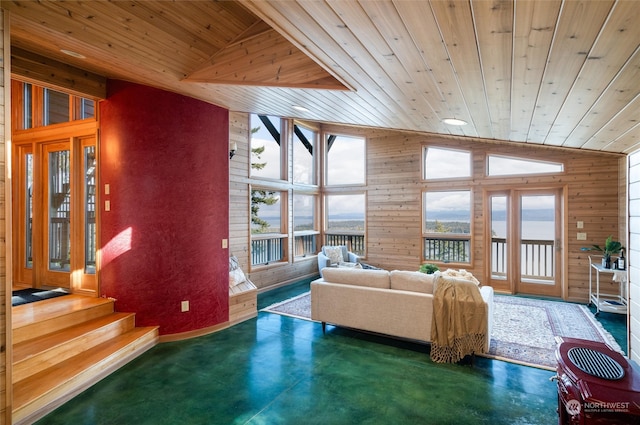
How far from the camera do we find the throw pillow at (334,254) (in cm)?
694

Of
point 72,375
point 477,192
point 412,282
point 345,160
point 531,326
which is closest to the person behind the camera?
point 72,375

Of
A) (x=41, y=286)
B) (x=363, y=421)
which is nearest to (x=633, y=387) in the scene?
(x=363, y=421)

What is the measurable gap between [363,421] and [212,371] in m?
1.57

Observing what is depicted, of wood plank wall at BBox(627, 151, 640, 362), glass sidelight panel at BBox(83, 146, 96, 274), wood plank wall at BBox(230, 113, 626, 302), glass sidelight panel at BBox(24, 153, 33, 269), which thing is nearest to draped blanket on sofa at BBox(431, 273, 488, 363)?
wood plank wall at BBox(627, 151, 640, 362)

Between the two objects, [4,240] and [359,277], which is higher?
[4,240]

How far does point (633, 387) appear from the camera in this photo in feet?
4.56

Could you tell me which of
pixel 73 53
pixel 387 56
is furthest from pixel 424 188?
pixel 73 53

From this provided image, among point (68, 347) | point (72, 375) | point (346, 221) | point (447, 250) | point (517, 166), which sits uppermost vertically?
point (517, 166)

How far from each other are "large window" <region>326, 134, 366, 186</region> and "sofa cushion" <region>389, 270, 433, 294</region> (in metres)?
4.14

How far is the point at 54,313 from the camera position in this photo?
325 centimetres

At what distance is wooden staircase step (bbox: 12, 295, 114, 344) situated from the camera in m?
2.95

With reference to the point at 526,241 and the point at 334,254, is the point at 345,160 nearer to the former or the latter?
the point at 334,254

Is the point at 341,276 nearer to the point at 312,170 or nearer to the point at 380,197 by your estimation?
the point at 380,197

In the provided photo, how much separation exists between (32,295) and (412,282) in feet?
15.4
